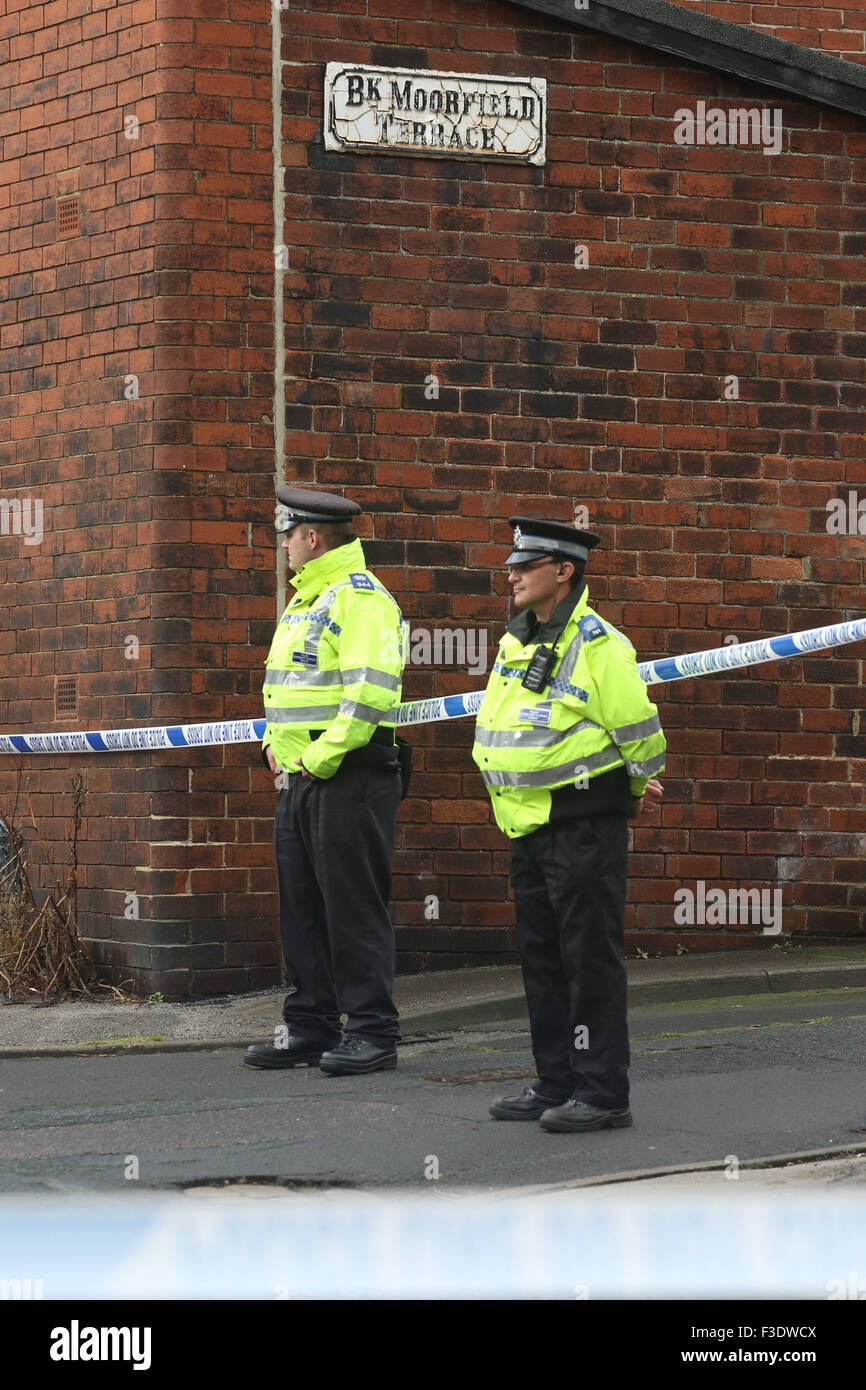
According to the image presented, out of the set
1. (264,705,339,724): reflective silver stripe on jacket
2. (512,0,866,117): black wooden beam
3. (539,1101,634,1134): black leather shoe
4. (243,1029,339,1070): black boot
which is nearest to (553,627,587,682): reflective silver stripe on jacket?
(264,705,339,724): reflective silver stripe on jacket

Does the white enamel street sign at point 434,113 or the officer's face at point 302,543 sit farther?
the white enamel street sign at point 434,113

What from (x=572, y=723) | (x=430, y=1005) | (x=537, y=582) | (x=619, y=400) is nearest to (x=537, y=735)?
(x=572, y=723)

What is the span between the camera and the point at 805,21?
10.3m

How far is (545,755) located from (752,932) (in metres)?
4.00

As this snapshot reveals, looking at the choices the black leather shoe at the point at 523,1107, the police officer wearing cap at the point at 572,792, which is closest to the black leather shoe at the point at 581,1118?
the police officer wearing cap at the point at 572,792

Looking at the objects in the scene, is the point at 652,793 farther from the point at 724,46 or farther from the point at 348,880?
the point at 724,46

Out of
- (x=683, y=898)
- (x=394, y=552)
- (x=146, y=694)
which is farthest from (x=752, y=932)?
(x=146, y=694)

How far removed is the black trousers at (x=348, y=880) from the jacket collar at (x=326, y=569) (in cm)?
73

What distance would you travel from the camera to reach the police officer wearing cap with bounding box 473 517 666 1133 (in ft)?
19.5

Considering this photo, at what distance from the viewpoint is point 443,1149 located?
18.6 ft

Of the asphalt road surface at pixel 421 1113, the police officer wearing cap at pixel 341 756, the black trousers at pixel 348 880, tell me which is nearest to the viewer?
the asphalt road surface at pixel 421 1113

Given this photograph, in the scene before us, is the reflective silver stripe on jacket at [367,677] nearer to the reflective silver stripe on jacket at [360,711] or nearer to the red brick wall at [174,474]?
the reflective silver stripe on jacket at [360,711]

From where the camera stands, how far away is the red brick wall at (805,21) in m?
10.3

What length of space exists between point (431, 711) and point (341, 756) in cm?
198
